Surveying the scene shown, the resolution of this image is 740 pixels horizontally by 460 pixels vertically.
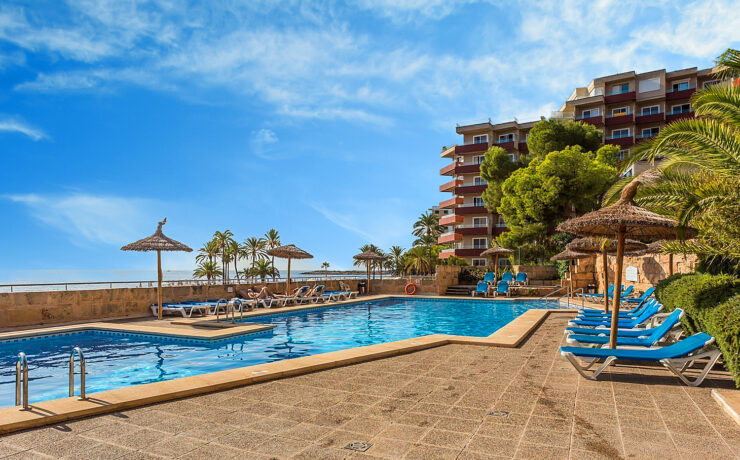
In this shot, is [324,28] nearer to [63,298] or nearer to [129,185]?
[63,298]

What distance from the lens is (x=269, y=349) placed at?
9891 mm

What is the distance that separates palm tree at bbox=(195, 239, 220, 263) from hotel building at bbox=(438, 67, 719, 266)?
1365 inches

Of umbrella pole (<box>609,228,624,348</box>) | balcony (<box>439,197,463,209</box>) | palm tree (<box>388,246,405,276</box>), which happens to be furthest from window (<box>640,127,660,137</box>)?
umbrella pole (<box>609,228,624,348</box>)

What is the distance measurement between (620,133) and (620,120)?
1.40 meters

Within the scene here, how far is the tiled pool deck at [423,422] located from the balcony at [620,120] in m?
40.9

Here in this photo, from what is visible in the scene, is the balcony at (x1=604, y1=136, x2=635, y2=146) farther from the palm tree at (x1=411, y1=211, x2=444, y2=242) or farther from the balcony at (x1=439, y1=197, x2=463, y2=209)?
the palm tree at (x1=411, y1=211, x2=444, y2=242)

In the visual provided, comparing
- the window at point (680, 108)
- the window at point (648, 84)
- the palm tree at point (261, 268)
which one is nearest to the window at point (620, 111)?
the window at point (648, 84)

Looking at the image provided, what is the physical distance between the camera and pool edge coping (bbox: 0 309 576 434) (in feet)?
13.7

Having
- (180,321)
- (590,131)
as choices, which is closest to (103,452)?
(180,321)

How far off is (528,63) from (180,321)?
41.9 ft

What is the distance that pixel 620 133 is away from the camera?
41094 mm

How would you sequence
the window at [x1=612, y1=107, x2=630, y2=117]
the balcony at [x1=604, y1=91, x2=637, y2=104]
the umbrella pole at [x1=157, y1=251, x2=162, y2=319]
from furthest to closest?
the window at [x1=612, y1=107, x2=630, y2=117]
the balcony at [x1=604, y1=91, x2=637, y2=104]
the umbrella pole at [x1=157, y1=251, x2=162, y2=319]

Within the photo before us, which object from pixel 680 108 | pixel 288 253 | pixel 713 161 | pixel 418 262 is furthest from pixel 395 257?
pixel 713 161

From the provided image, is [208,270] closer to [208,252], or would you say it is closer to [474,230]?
[208,252]
